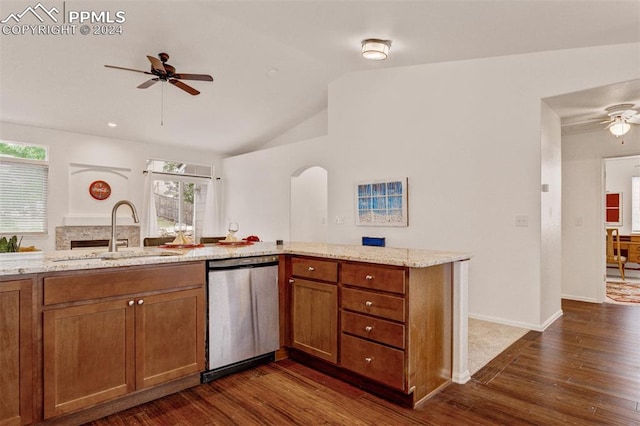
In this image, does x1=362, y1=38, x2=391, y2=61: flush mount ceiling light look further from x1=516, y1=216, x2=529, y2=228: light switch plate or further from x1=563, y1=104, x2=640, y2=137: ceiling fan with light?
x1=563, y1=104, x2=640, y2=137: ceiling fan with light

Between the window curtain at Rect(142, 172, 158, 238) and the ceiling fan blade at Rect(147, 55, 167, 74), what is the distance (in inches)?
147

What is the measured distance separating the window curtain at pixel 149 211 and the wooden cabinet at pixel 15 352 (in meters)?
5.51

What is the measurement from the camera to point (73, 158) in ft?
20.2

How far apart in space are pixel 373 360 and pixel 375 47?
9.41ft

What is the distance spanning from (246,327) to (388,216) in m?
2.87

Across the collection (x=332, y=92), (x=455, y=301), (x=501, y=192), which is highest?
(x=332, y=92)

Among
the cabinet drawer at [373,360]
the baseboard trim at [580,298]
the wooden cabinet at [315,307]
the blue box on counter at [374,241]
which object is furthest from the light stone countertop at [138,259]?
the baseboard trim at [580,298]

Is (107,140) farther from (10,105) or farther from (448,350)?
(448,350)

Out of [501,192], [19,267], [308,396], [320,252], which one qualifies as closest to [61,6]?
[19,267]

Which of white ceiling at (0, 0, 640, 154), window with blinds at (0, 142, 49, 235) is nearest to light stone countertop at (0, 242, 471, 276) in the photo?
white ceiling at (0, 0, 640, 154)

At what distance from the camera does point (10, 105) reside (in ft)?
16.5

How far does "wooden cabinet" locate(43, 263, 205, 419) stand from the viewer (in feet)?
6.15

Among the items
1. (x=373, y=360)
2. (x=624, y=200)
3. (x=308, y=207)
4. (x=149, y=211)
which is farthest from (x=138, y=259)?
(x=624, y=200)

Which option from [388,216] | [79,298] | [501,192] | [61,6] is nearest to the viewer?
[79,298]
